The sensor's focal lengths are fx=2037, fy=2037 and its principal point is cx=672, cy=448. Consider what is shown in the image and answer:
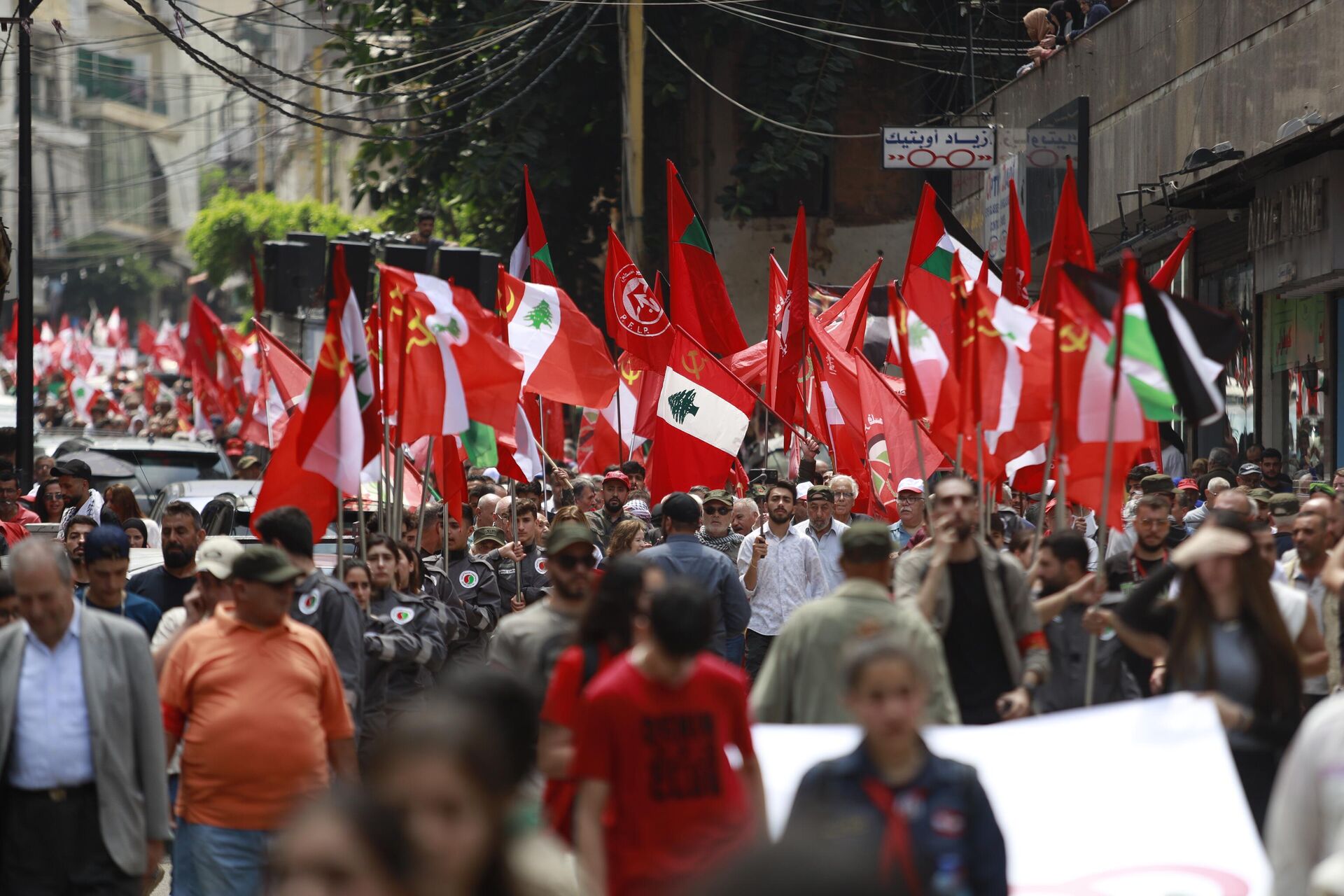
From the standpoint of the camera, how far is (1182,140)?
1844cm

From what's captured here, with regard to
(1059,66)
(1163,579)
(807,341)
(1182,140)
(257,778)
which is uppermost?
(1059,66)

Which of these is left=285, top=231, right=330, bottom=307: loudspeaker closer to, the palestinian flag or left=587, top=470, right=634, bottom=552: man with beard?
left=587, top=470, right=634, bottom=552: man with beard

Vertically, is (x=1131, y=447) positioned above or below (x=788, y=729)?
above

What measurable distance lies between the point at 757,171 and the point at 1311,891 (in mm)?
24006

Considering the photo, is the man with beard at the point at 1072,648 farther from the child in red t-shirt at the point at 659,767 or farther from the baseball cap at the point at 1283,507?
the baseball cap at the point at 1283,507

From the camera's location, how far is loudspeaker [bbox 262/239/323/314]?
926 inches

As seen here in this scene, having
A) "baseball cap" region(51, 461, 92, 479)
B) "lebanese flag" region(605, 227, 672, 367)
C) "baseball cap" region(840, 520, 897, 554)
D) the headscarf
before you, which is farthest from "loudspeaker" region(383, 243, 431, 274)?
"baseball cap" region(840, 520, 897, 554)

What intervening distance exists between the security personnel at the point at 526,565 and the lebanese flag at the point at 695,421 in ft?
5.83

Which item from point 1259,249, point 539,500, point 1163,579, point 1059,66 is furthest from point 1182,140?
point 1163,579

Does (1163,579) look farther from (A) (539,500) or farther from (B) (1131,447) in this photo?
(A) (539,500)

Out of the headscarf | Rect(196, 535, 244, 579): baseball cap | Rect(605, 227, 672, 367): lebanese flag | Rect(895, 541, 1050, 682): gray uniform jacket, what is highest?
the headscarf

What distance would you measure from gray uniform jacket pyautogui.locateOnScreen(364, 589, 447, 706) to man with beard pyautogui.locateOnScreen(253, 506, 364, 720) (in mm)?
458

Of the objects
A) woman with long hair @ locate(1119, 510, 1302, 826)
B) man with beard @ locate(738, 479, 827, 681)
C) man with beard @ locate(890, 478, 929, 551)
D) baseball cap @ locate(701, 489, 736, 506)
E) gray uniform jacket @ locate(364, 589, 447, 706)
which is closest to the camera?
woman with long hair @ locate(1119, 510, 1302, 826)

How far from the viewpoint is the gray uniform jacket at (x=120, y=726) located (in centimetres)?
633
